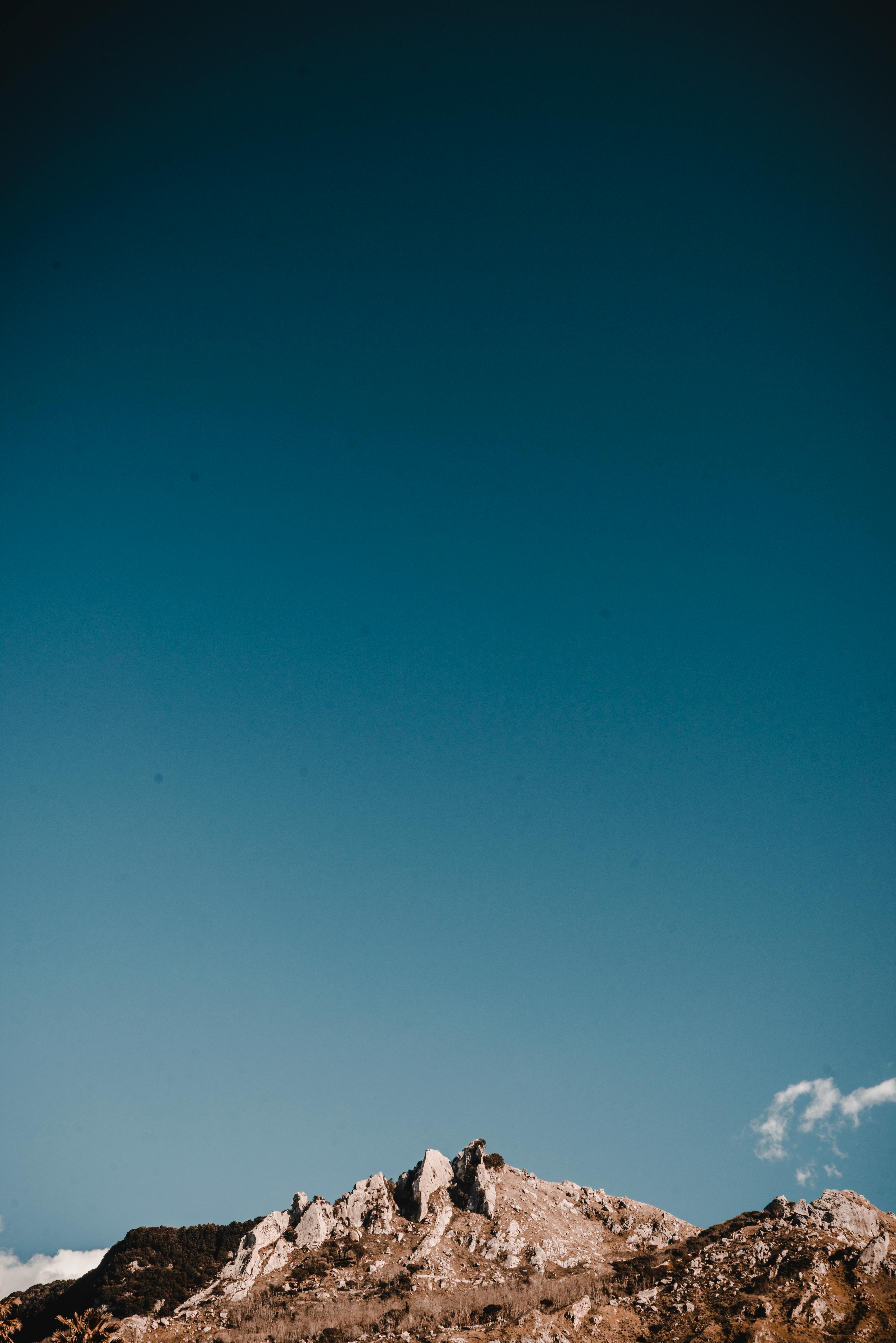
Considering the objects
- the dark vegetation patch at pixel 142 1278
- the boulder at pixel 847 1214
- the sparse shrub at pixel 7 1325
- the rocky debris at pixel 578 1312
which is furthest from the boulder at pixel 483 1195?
the sparse shrub at pixel 7 1325

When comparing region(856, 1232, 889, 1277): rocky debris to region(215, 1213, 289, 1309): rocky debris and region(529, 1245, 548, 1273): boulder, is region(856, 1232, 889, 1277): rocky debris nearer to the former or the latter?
region(529, 1245, 548, 1273): boulder

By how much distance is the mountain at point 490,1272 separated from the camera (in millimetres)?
47688

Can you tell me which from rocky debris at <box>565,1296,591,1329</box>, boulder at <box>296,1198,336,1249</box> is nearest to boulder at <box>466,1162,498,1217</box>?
boulder at <box>296,1198,336,1249</box>

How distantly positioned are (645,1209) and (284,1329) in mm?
43900

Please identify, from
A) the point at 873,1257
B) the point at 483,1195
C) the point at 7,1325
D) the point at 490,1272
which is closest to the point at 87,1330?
the point at 7,1325

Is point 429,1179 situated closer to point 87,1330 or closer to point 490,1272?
point 490,1272

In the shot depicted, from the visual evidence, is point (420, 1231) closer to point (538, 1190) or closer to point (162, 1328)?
point (538, 1190)

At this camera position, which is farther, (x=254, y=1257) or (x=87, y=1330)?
(x=254, y=1257)

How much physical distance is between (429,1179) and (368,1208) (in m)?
7.28

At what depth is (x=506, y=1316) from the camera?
52.4 m

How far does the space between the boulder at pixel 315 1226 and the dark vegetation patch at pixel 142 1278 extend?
7.59 metres

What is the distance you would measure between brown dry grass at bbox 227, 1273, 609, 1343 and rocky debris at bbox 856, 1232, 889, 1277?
59.3 feet

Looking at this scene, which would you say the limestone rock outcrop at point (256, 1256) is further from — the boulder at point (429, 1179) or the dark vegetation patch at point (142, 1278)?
the boulder at point (429, 1179)

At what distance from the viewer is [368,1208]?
7556cm
